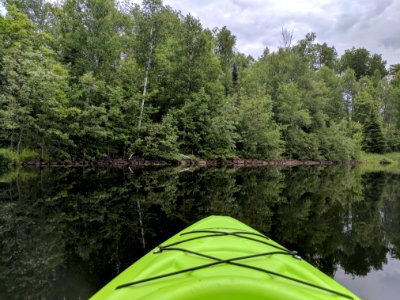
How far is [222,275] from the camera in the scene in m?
1.54

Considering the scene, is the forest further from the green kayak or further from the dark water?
the green kayak

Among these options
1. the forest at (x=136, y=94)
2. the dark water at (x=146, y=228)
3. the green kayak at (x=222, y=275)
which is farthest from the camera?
the forest at (x=136, y=94)

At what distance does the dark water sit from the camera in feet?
10.4

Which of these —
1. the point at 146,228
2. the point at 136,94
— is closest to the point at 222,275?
the point at 146,228

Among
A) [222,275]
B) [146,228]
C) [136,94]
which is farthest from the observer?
[136,94]

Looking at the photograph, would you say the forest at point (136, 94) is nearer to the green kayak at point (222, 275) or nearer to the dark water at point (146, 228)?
the dark water at point (146, 228)

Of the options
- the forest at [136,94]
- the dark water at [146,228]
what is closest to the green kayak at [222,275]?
the dark water at [146,228]

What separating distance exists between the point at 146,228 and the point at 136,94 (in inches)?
585

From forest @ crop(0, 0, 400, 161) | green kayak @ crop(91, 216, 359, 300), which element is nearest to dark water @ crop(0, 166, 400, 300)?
green kayak @ crop(91, 216, 359, 300)

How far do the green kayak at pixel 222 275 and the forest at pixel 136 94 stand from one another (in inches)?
574

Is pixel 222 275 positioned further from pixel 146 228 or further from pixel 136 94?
pixel 136 94

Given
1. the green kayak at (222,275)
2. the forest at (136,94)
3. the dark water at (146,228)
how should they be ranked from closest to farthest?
1. the green kayak at (222,275)
2. the dark water at (146,228)
3. the forest at (136,94)

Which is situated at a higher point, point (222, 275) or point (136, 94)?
point (136, 94)

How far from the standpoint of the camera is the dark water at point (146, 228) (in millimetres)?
3156
